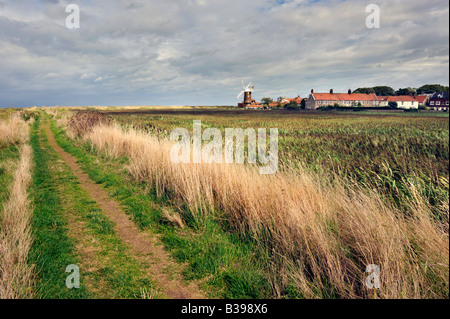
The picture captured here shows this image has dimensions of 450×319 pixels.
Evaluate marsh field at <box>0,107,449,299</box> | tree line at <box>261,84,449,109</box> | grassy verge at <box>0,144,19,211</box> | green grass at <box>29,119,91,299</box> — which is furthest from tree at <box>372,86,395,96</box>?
green grass at <box>29,119,91,299</box>

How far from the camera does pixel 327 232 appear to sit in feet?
13.3

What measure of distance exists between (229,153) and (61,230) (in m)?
4.55

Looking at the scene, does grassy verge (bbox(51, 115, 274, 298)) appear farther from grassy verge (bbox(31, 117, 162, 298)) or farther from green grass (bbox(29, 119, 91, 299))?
green grass (bbox(29, 119, 91, 299))

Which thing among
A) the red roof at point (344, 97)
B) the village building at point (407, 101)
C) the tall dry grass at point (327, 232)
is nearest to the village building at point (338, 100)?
the red roof at point (344, 97)

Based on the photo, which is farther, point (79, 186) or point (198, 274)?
point (79, 186)

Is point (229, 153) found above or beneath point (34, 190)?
above

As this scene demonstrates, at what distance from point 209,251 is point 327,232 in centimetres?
203

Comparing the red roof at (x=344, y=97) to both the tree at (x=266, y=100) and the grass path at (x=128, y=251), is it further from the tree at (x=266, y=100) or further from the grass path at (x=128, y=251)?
the grass path at (x=128, y=251)

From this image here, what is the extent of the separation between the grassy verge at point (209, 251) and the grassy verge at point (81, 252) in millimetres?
714
